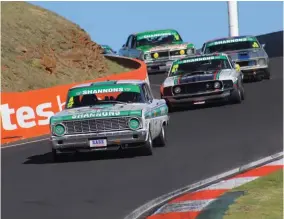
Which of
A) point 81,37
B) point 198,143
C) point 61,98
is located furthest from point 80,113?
point 81,37

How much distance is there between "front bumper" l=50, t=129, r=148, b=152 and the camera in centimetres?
1341

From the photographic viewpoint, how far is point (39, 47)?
3334cm

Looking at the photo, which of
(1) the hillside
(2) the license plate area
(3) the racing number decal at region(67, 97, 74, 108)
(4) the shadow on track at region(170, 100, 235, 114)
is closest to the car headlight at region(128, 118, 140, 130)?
(2) the license plate area

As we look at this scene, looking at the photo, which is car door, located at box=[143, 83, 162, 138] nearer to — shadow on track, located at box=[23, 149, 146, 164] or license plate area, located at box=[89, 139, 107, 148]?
shadow on track, located at box=[23, 149, 146, 164]

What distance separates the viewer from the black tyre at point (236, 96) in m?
20.8

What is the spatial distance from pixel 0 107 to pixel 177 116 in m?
4.12

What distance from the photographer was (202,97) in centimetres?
2056

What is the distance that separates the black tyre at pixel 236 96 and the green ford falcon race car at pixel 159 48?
1183 cm

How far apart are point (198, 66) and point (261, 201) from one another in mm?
12900

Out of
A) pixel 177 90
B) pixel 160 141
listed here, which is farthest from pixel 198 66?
pixel 160 141

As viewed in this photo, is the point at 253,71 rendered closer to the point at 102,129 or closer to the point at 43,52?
the point at 43,52

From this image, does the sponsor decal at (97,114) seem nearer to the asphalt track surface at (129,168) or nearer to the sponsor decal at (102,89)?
the asphalt track surface at (129,168)

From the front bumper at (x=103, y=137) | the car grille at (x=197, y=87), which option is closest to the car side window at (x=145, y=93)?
the front bumper at (x=103, y=137)

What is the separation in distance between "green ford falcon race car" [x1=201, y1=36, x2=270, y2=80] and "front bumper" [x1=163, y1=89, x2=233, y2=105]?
532 centimetres
